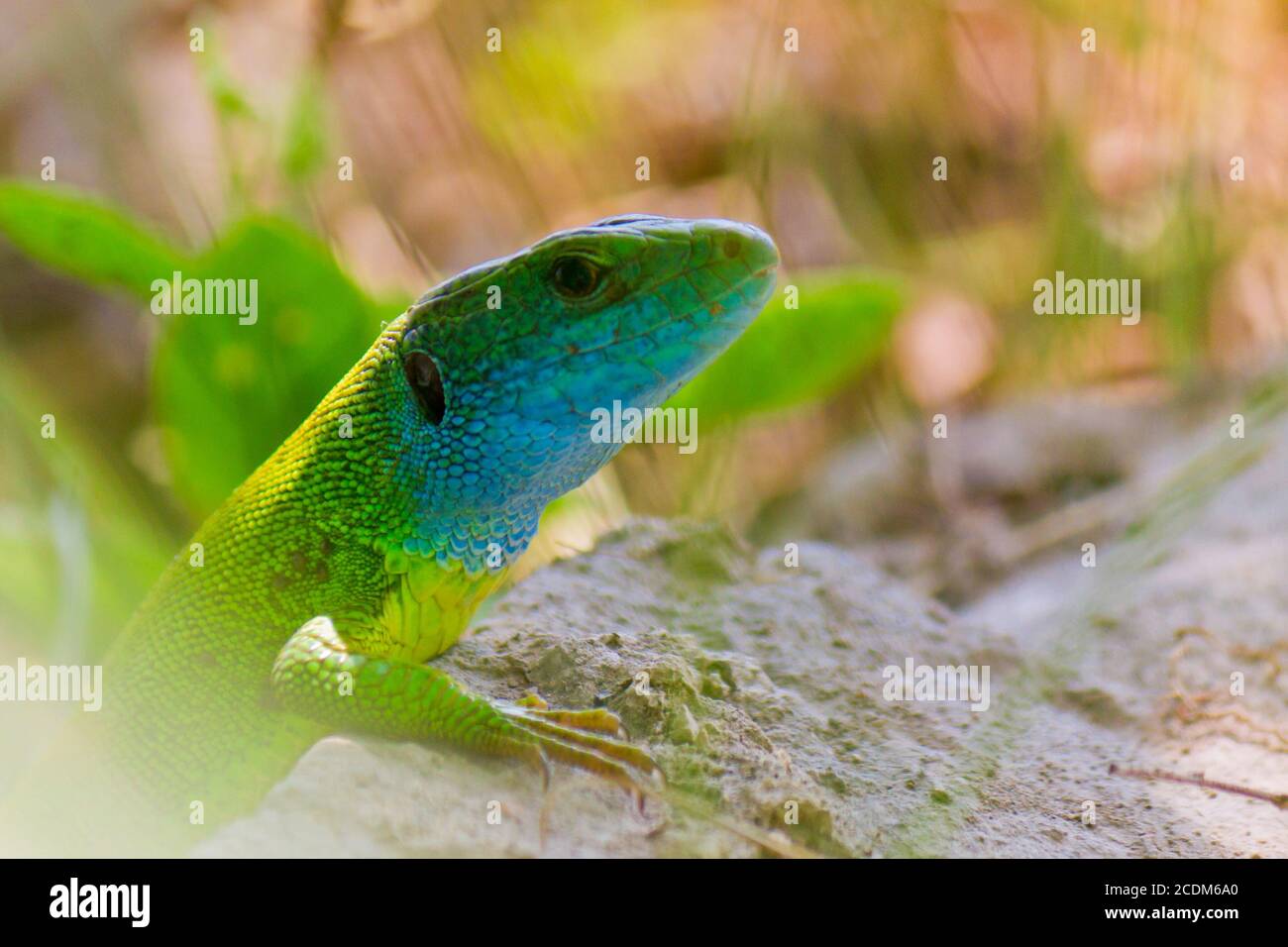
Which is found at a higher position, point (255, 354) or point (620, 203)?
point (620, 203)

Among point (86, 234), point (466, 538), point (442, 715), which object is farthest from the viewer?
point (86, 234)

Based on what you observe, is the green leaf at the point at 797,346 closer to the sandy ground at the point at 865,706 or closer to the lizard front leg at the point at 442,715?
the sandy ground at the point at 865,706

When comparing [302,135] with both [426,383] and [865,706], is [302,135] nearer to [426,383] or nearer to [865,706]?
[426,383]

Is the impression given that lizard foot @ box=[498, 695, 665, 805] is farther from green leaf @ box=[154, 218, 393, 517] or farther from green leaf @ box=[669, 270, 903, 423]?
green leaf @ box=[669, 270, 903, 423]

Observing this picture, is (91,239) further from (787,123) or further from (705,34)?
(705,34)

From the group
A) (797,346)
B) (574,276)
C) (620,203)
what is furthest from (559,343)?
(620,203)
